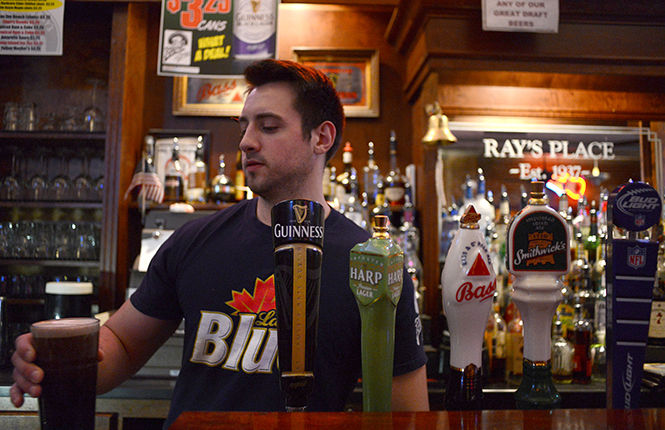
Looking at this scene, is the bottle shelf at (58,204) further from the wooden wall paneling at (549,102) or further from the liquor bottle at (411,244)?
the wooden wall paneling at (549,102)

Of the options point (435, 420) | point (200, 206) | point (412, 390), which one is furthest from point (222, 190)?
point (435, 420)

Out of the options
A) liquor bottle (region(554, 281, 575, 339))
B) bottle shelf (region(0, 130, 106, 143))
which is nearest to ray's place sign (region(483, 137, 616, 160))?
liquor bottle (region(554, 281, 575, 339))

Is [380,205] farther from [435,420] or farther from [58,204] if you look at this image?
[435,420]

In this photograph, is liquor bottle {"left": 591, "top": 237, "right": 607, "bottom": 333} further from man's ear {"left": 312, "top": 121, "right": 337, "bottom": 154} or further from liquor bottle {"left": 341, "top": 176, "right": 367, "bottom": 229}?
man's ear {"left": 312, "top": 121, "right": 337, "bottom": 154}

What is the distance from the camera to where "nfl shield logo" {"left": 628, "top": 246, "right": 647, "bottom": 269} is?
729 millimetres

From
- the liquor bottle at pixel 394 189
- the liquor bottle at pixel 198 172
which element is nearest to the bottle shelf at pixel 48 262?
the liquor bottle at pixel 198 172

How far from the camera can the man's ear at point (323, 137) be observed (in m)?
1.29

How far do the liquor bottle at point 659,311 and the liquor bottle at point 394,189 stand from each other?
1296 mm

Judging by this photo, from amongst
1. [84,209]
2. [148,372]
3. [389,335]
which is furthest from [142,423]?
[389,335]

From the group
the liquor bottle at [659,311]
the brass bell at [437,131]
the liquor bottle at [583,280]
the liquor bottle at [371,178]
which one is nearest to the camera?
the liquor bottle at [659,311]

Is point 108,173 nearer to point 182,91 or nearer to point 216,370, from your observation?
point 182,91

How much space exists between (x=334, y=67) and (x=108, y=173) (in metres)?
1.36

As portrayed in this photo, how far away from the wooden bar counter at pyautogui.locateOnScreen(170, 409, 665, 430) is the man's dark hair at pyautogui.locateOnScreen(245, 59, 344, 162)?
0.84 meters

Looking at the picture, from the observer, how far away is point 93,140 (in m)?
2.85
